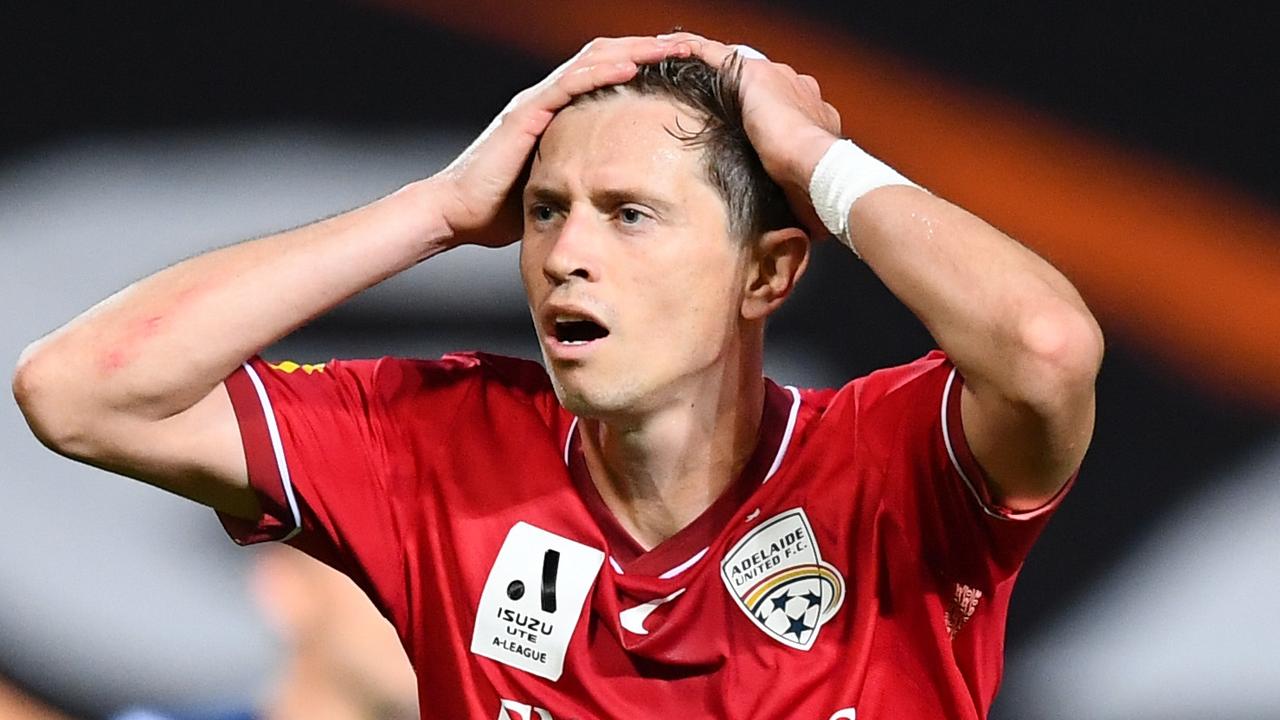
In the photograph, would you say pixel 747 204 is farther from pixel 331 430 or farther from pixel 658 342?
pixel 331 430

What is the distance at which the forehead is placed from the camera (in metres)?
2.17

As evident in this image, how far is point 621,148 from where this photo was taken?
2.19 metres

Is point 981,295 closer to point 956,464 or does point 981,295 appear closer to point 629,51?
point 956,464

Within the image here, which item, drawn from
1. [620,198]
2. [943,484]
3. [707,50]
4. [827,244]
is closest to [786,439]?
[943,484]

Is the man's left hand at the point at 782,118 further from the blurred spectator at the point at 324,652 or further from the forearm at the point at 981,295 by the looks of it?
the blurred spectator at the point at 324,652

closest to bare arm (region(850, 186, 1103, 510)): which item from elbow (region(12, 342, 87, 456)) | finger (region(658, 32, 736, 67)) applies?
finger (region(658, 32, 736, 67))

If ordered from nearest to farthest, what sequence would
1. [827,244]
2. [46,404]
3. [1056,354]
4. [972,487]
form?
[1056,354], [972,487], [46,404], [827,244]

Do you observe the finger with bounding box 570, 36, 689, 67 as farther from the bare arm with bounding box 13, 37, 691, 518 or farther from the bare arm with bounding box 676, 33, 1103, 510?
the bare arm with bounding box 676, 33, 1103, 510

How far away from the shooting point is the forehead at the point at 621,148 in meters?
2.17

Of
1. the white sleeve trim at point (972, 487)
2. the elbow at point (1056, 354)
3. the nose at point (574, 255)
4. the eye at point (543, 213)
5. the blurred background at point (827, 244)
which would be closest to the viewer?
the elbow at point (1056, 354)

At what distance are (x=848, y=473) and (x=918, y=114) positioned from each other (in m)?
1.21

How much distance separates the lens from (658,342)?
2.16 meters

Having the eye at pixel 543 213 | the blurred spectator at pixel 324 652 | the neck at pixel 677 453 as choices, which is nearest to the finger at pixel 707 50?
the eye at pixel 543 213

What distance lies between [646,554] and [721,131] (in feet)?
1.70
